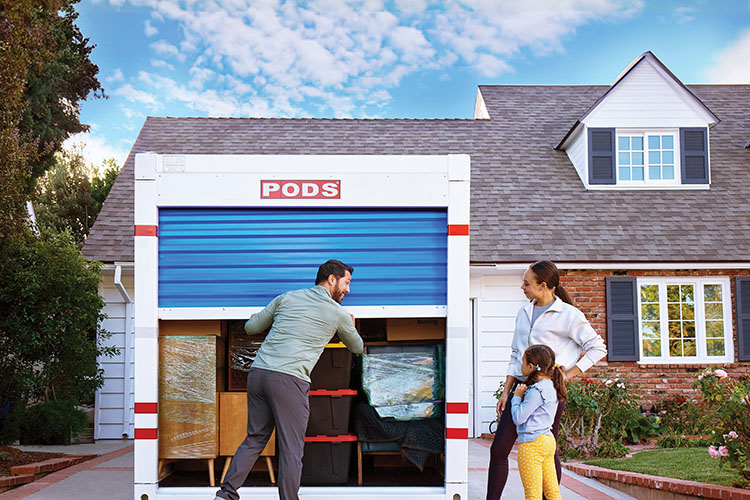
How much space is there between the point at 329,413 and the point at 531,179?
27.9 feet

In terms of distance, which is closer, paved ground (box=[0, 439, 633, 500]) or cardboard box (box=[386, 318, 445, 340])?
Result: cardboard box (box=[386, 318, 445, 340])

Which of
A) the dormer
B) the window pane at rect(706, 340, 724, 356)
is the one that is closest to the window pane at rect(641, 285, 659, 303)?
the window pane at rect(706, 340, 724, 356)

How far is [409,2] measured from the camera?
17062 millimetres

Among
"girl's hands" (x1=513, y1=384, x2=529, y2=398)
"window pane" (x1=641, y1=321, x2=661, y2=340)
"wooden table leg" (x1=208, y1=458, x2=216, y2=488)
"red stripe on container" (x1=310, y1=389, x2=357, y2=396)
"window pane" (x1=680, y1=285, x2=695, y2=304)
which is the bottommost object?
"wooden table leg" (x1=208, y1=458, x2=216, y2=488)

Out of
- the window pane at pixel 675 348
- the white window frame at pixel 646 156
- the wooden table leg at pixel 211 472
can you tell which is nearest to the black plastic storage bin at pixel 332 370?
the wooden table leg at pixel 211 472

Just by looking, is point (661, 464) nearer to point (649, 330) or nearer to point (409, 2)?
point (649, 330)

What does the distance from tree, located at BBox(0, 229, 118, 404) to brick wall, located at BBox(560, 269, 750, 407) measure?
22.3 feet

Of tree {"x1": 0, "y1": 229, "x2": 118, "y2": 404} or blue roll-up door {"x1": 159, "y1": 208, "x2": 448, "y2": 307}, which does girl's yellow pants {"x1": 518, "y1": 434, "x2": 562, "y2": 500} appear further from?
tree {"x1": 0, "y1": 229, "x2": 118, "y2": 404}

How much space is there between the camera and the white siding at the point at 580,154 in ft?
41.9

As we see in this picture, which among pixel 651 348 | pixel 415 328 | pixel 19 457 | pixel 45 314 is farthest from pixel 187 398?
pixel 651 348

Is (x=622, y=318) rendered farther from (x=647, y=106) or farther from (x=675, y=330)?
(x=647, y=106)

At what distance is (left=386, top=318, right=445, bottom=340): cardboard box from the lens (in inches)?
214

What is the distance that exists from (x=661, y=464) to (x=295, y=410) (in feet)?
15.3

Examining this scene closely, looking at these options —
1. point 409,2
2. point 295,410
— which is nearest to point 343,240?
point 295,410
